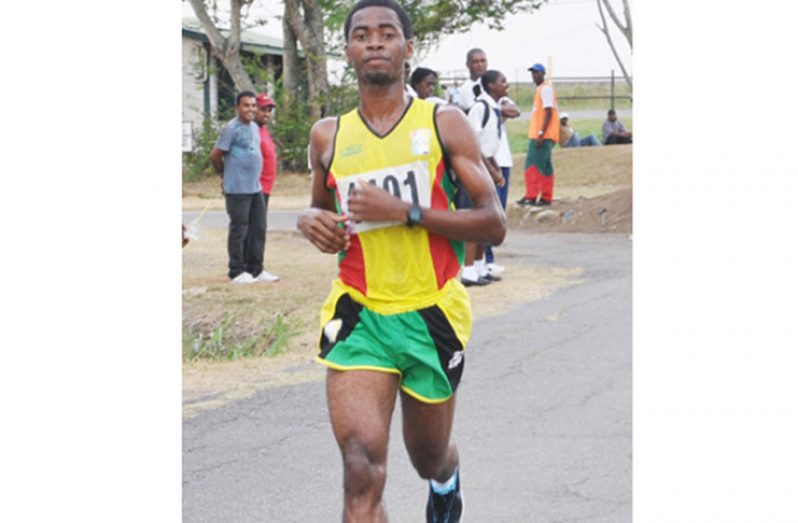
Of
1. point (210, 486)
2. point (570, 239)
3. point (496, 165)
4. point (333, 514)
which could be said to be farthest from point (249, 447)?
point (570, 239)

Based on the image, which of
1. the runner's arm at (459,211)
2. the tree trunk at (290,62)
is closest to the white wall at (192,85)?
the tree trunk at (290,62)

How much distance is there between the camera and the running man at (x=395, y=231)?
3.69 m

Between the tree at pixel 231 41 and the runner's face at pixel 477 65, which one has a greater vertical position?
the tree at pixel 231 41

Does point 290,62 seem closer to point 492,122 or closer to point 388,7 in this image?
point 492,122

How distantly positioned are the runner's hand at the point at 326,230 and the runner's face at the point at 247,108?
6.49 m

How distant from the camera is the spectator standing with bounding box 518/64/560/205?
13.8 metres

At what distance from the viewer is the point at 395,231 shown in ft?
12.3

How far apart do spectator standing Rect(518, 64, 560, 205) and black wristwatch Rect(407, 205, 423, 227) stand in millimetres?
9512

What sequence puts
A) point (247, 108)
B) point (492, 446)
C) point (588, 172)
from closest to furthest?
point (492, 446) → point (247, 108) → point (588, 172)

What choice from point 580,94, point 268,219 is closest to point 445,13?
point 268,219

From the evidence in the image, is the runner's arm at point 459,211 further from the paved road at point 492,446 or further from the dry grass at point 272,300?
the dry grass at point 272,300

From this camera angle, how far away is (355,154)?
12.3ft

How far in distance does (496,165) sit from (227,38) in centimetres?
1593

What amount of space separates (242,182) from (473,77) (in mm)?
2175
